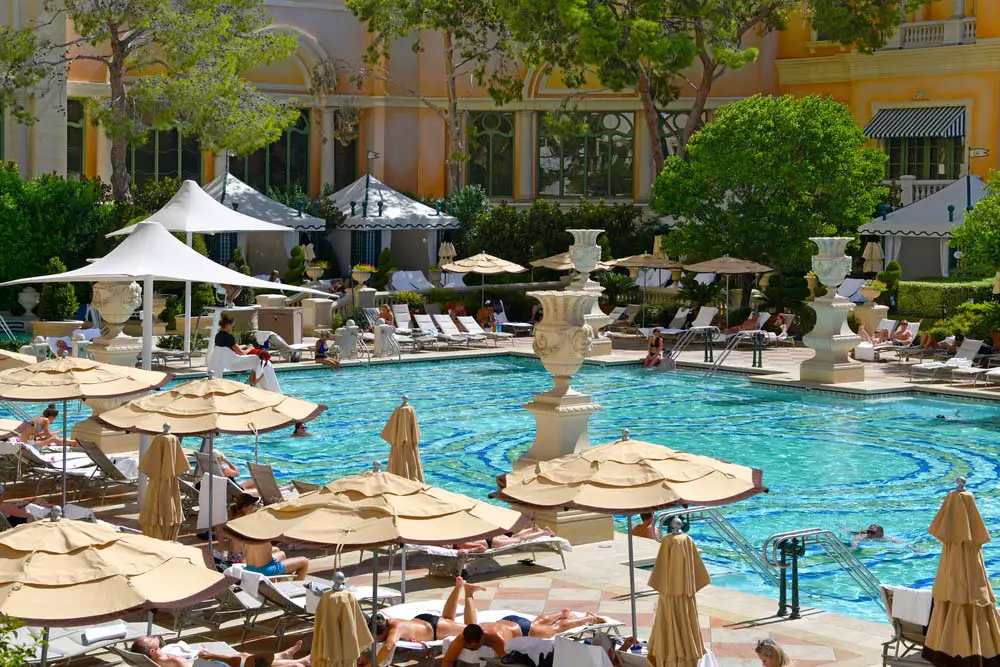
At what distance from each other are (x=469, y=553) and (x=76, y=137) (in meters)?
34.9

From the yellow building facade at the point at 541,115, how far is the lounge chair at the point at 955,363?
16.6 meters

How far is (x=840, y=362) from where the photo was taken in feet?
91.8

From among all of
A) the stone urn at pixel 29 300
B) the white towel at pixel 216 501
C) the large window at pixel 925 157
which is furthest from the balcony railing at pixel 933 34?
the white towel at pixel 216 501

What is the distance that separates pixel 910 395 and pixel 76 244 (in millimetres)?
19471

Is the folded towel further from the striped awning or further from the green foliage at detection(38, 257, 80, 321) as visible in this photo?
the striped awning

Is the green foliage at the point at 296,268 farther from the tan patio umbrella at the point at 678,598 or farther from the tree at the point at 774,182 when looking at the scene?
the tan patio umbrella at the point at 678,598

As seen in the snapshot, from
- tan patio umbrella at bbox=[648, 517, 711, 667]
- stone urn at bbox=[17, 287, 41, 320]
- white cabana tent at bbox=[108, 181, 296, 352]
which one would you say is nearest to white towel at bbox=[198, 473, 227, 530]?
tan patio umbrella at bbox=[648, 517, 711, 667]

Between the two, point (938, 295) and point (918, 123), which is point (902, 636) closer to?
point (938, 295)

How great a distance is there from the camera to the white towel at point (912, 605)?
35.7ft

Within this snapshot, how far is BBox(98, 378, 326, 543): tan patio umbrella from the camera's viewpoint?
14500mm

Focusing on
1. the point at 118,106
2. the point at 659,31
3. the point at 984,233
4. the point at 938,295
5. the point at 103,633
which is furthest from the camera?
the point at 659,31

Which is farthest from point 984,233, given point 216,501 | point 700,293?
point 216,501

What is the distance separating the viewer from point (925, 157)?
46.6 m

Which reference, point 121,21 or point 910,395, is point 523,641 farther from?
point 121,21
